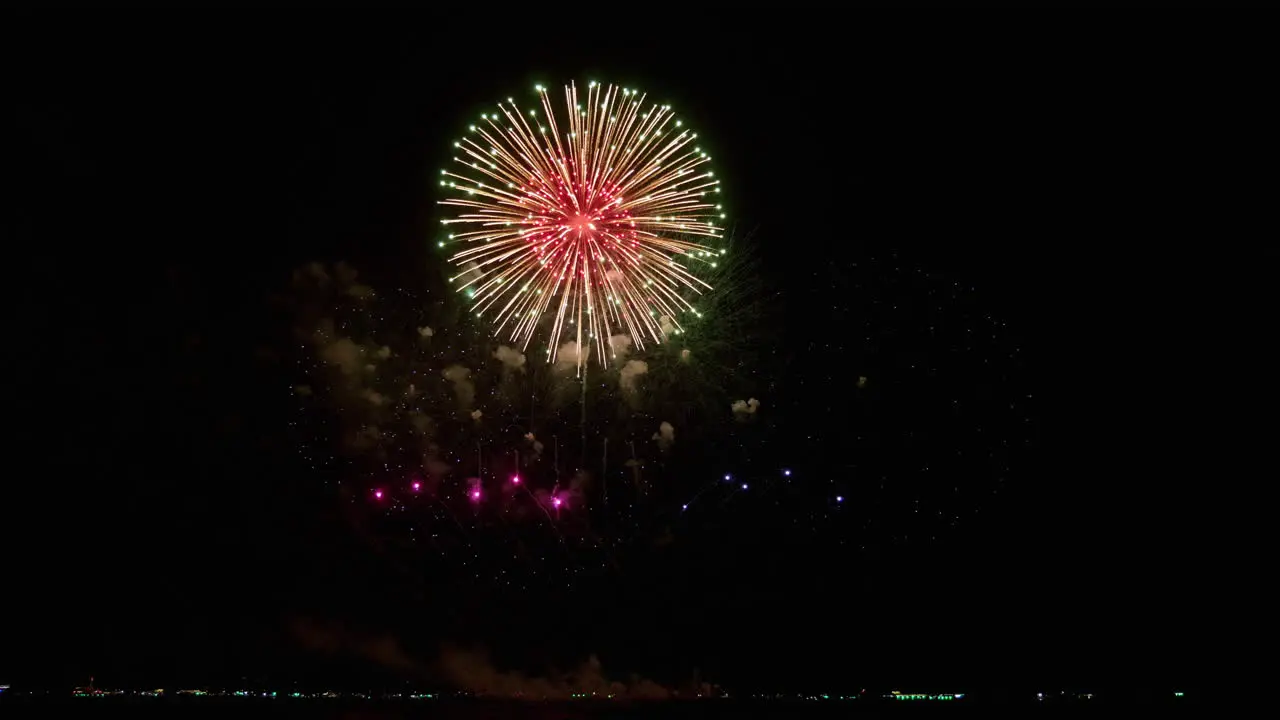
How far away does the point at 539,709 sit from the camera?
888cm

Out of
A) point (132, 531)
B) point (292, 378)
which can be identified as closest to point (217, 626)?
point (132, 531)

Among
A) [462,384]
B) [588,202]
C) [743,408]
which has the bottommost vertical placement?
[743,408]

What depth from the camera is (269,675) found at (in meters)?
10.1

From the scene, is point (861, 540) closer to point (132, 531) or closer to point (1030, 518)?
point (1030, 518)

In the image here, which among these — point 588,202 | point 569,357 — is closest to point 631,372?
point 569,357

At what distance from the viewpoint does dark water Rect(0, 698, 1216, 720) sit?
8.66 meters

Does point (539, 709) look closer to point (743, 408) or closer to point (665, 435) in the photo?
point (665, 435)

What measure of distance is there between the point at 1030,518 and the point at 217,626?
1120cm

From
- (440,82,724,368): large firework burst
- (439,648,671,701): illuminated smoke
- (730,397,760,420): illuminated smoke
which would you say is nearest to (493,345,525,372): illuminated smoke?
(440,82,724,368): large firework burst

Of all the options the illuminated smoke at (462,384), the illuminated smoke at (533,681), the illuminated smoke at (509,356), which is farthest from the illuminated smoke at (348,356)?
the illuminated smoke at (533,681)

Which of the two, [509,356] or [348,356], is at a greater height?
[348,356]

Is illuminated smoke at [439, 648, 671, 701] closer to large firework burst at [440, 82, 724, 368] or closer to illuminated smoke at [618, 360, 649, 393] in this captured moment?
illuminated smoke at [618, 360, 649, 393]

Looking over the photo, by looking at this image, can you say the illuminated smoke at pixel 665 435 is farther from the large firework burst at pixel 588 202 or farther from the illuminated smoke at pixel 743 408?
the large firework burst at pixel 588 202

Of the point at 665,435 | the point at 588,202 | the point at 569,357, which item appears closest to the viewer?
the point at 588,202
